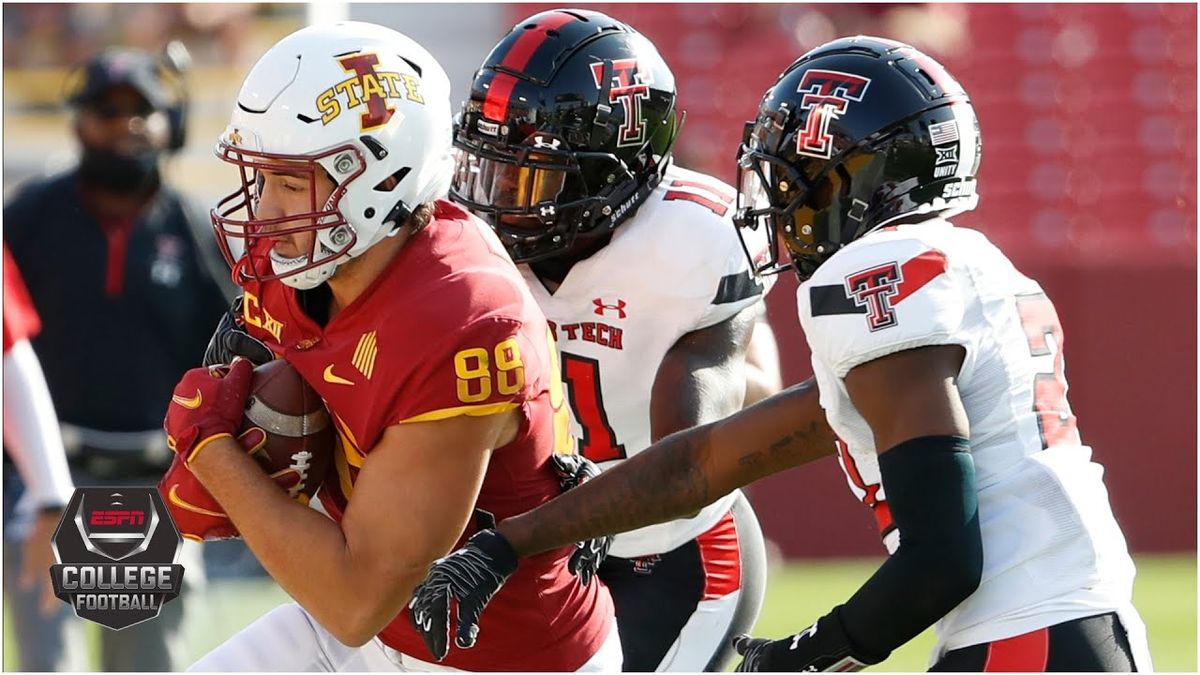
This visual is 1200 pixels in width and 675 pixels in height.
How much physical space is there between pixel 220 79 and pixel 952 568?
8.09 metres

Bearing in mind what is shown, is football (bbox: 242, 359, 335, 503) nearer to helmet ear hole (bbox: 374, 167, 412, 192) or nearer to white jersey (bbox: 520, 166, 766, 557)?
helmet ear hole (bbox: 374, 167, 412, 192)

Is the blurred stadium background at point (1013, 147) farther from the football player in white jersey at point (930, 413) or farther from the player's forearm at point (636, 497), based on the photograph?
the football player in white jersey at point (930, 413)

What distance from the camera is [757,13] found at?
1112 centimetres

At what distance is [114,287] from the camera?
607 cm

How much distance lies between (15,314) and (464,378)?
2.81m

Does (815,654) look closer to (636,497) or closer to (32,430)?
(636,497)

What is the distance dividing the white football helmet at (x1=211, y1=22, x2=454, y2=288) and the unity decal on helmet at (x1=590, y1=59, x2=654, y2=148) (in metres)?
0.99

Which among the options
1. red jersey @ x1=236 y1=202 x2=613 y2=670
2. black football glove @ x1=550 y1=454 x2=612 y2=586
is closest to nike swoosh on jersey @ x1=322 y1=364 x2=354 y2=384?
red jersey @ x1=236 y1=202 x2=613 y2=670

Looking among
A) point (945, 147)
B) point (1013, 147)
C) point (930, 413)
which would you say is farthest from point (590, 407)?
point (1013, 147)

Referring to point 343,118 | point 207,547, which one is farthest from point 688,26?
point 343,118

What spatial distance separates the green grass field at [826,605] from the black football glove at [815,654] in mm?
3650

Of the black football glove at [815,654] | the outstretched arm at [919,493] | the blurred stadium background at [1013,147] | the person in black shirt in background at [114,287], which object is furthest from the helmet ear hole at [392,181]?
the blurred stadium background at [1013,147]

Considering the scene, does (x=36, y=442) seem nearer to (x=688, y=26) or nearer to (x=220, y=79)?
(x=220, y=79)

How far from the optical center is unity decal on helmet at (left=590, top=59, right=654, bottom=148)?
4.04 m
